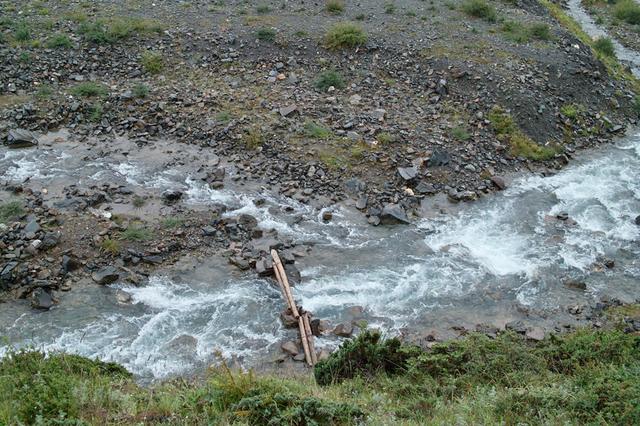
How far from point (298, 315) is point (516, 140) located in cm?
849

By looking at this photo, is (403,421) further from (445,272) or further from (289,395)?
(445,272)

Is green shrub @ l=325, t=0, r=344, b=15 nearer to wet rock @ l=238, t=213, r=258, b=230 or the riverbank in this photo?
wet rock @ l=238, t=213, r=258, b=230

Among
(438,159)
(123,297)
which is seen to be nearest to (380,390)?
(123,297)

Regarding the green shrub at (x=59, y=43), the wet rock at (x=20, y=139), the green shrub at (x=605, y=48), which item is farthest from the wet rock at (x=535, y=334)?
the green shrub at (x=605, y=48)

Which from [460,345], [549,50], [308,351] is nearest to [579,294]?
[460,345]

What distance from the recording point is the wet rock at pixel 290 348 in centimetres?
975

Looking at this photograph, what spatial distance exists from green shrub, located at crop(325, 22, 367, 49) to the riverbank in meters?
11.2

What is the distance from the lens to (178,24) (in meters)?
19.1

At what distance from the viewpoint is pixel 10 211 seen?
12070 millimetres

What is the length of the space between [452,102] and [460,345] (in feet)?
29.9

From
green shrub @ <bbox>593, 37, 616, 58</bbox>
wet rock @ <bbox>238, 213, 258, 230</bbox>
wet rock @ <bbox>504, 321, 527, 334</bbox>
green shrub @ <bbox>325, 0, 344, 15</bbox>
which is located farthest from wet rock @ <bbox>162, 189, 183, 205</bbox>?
green shrub @ <bbox>593, 37, 616, 58</bbox>

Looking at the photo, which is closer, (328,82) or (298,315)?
(298,315)

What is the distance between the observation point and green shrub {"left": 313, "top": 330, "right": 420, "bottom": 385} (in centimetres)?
854

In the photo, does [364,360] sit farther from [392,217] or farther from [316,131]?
[316,131]
